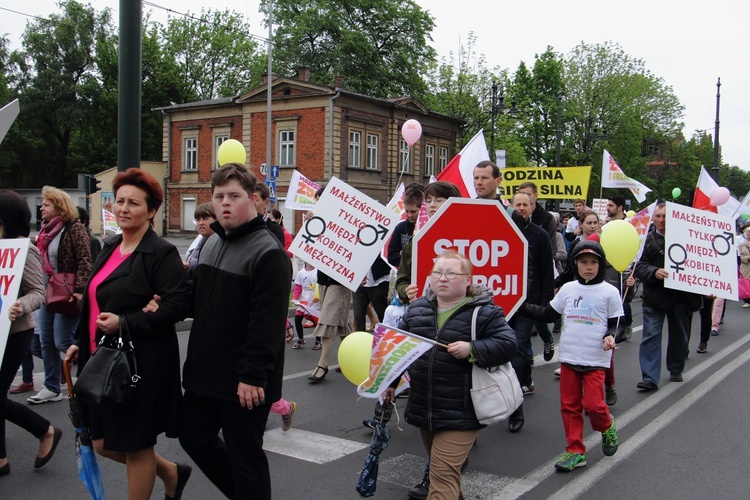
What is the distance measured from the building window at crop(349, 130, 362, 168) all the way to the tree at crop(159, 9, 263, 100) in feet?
64.8

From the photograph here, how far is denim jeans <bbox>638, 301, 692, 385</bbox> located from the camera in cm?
730

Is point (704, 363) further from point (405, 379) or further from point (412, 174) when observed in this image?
point (412, 174)

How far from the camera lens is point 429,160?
4556 cm

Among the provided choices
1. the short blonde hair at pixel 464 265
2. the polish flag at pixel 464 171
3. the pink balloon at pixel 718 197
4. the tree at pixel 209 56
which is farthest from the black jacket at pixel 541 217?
the tree at pixel 209 56

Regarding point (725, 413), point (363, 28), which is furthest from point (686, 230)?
point (363, 28)

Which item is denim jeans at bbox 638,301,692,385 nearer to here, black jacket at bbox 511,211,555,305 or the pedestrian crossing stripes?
black jacket at bbox 511,211,555,305

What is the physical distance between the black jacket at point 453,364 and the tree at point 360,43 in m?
46.3

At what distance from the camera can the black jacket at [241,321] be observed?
323cm

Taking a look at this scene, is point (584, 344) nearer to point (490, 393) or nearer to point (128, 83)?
point (490, 393)

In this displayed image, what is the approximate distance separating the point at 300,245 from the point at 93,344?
11.8 feet

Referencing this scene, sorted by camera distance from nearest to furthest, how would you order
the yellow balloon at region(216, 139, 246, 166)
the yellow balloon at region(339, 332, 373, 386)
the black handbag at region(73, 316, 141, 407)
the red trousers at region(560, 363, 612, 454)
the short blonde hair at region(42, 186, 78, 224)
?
the black handbag at region(73, 316, 141, 407) < the yellow balloon at region(339, 332, 373, 386) < the red trousers at region(560, 363, 612, 454) < the short blonde hair at region(42, 186, 78, 224) < the yellow balloon at region(216, 139, 246, 166)

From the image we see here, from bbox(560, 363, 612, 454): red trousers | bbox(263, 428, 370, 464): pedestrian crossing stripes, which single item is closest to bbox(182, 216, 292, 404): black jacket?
bbox(263, 428, 370, 464): pedestrian crossing stripes

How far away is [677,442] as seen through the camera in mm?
5574

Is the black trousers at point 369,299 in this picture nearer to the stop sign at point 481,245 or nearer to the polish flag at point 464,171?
the polish flag at point 464,171
